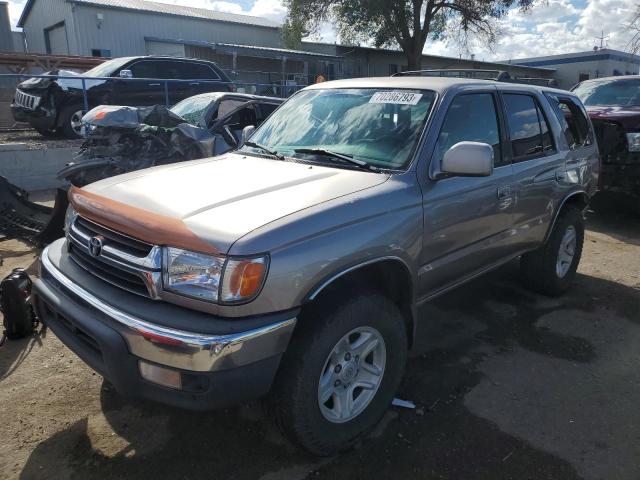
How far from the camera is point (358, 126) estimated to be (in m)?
3.33

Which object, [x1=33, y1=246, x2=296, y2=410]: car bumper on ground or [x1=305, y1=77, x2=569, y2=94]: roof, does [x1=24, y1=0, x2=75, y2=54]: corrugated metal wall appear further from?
[x1=33, y1=246, x2=296, y2=410]: car bumper on ground

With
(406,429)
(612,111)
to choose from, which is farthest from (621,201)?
(406,429)

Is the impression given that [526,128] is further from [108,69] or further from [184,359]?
[108,69]

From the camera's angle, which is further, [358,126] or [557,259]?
[557,259]

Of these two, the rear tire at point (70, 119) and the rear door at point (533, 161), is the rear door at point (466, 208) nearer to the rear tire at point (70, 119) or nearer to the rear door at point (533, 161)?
the rear door at point (533, 161)

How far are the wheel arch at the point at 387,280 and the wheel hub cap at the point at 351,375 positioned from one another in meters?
0.26

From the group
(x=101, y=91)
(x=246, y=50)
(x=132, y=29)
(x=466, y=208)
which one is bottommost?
(x=466, y=208)

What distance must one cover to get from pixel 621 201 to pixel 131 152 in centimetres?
784

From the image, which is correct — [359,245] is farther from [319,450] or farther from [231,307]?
[319,450]

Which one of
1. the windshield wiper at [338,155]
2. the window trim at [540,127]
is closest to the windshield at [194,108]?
the windshield wiper at [338,155]

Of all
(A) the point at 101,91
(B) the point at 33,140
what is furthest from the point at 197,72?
(B) the point at 33,140

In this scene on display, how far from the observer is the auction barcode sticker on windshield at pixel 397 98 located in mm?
3322

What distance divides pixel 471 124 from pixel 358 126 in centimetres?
80

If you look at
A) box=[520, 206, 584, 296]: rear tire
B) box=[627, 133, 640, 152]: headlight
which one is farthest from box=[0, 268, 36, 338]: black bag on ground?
box=[627, 133, 640, 152]: headlight
